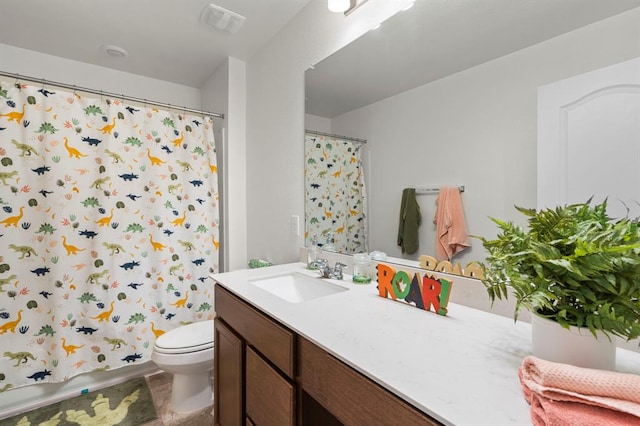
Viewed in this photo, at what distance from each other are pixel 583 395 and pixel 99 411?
2.32 m

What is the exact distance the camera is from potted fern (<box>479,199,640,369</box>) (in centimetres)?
52

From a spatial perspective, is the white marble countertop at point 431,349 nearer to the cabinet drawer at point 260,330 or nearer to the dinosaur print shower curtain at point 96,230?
the cabinet drawer at point 260,330

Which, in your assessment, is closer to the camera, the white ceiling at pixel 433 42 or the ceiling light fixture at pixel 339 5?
the white ceiling at pixel 433 42

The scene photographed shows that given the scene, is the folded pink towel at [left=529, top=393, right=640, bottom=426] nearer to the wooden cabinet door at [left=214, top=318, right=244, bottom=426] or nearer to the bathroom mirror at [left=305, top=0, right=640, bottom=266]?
the bathroom mirror at [left=305, top=0, right=640, bottom=266]

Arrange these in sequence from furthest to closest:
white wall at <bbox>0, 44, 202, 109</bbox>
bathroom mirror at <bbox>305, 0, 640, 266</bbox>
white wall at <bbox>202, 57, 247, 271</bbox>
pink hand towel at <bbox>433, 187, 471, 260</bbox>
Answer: white wall at <bbox>202, 57, 247, 271</bbox>
white wall at <bbox>0, 44, 202, 109</bbox>
pink hand towel at <bbox>433, 187, 471, 260</bbox>
bathroom mirror at <bbox>305, 0, 640, 266</bbox>

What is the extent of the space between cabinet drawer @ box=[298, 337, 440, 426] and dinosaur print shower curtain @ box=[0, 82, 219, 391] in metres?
1.68

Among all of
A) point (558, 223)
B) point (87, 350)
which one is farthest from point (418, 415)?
point (87, 350)

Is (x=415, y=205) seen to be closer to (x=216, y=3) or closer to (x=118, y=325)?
(x=216, y=3)

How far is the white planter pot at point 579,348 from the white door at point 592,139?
35 cm

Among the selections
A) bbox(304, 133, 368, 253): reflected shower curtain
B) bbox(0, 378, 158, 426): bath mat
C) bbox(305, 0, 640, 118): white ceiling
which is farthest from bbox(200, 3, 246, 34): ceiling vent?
bbox(0, 378, 158, 426): bath mat

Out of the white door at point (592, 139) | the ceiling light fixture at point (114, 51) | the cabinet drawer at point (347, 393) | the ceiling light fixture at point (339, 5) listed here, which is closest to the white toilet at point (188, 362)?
the cabinet drawer at point (347, 393)

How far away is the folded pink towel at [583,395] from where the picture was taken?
0.43 meters

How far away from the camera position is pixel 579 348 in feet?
1.82

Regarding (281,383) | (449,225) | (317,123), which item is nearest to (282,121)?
(317,123)
